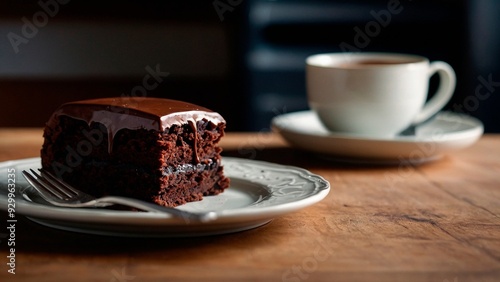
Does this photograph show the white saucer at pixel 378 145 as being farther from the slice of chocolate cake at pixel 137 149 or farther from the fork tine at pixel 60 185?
the fork tine at pixel 60 185

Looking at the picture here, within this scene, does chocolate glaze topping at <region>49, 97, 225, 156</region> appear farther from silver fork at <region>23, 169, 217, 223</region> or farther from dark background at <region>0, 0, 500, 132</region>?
dark background at <region>0, 0, 500, 132</region>

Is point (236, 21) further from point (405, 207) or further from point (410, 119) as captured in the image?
point (405, 207)

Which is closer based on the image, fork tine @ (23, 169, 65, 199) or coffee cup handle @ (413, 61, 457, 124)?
fork tine @ (23, 169, 65, 199)

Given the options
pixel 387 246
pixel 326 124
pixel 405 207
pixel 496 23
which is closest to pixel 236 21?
pixel 496 23

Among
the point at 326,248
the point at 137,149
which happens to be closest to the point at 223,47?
the point at 137,149

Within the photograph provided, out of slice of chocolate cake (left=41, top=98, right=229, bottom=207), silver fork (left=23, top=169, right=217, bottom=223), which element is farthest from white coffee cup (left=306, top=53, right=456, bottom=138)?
silver fork (left=23, top=169, right=217, bottom=223)

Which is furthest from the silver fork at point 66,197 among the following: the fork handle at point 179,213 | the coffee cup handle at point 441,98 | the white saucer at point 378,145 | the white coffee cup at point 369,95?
the coffee cup handle at point 441,98
